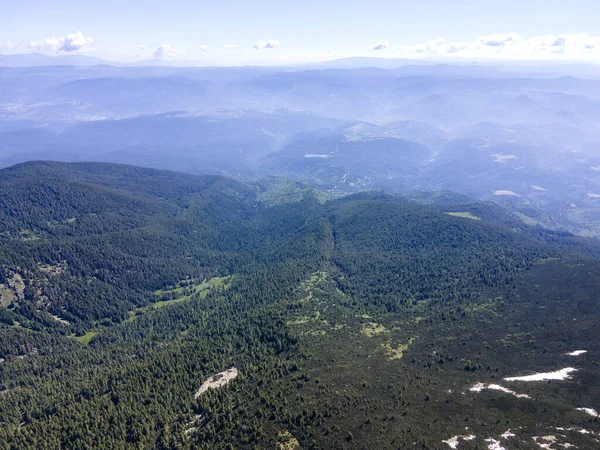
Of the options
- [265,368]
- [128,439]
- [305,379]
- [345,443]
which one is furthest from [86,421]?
[345,443]

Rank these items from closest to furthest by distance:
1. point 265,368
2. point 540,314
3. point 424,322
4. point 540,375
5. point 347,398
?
point 347,398 < point 540,375 < point 265,368 < point 540,314 < point 424,322

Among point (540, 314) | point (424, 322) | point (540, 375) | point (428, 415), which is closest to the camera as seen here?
point (428, 415)

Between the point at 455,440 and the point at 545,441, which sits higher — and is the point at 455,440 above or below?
above

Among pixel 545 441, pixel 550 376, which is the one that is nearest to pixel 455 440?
pixel 545 441

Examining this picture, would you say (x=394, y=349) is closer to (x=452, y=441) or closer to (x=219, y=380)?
(x=452, y=441)

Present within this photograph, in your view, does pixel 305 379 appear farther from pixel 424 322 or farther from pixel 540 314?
pixel 540 314

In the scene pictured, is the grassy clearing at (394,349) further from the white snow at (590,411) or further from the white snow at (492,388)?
the white snow at (590,411)

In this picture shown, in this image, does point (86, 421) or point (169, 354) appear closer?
point (86, 421)

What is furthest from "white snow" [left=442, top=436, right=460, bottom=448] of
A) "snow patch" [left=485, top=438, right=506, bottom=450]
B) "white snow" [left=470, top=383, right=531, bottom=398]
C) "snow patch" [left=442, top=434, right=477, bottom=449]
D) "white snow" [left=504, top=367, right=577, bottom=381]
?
"white snow" [left=504, top=367, right=577, bottom=381]
